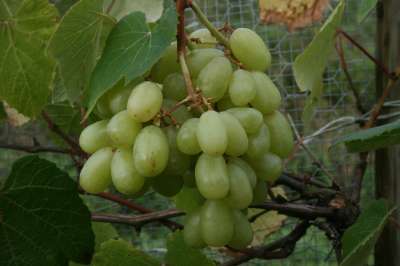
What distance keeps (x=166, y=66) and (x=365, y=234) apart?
0.27 metres

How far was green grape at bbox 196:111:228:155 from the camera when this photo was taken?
0.50 m

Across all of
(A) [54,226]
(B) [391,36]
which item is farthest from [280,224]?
(A) [54,226]

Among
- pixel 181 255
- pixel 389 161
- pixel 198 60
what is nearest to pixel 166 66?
pixel 198 60

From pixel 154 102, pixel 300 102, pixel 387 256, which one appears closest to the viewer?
pixel 154 102

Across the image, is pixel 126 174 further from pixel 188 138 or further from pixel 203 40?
pixel 203 40

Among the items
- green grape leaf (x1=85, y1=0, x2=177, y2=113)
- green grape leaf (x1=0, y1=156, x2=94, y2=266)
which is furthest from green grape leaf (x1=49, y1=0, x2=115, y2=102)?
green grape leaf (x1=0, y1=156, x2=94, y2=266)

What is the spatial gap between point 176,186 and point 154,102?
0.29 feet

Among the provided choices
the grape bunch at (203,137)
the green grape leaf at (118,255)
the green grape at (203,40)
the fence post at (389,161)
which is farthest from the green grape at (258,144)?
the fence post at (389,161)

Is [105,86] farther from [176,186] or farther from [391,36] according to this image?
[391,36]

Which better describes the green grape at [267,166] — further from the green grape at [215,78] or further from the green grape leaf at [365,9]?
the green grape leaf at [365,9]

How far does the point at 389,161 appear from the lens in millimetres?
868

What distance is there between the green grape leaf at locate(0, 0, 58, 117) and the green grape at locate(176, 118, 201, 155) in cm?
24

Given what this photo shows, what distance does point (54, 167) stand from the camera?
0.71 m

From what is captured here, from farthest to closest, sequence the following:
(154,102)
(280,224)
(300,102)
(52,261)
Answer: (300,102) → (280,224) → (52,261) → (154,102)
